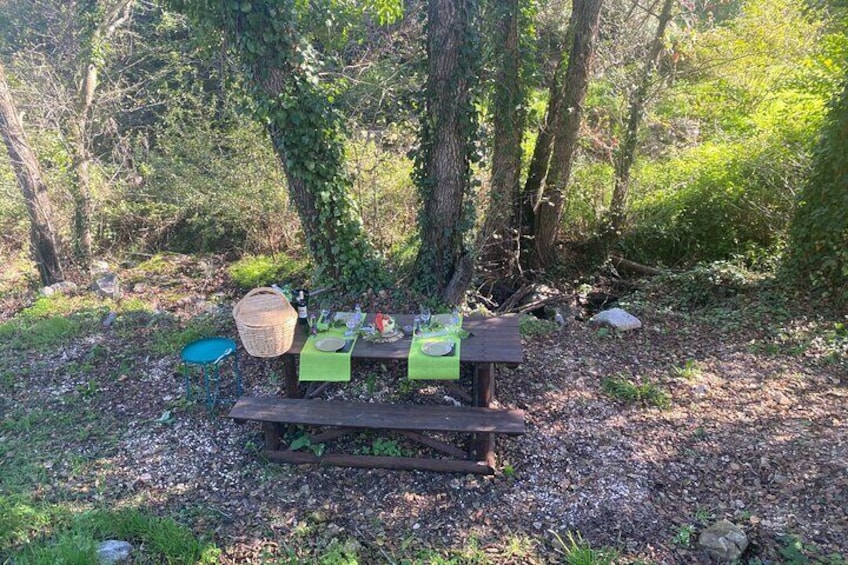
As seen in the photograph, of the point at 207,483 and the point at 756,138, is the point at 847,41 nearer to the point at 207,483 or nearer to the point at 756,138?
the point at 756,138

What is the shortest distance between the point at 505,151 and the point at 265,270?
11.5ft

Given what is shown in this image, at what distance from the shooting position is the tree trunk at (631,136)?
666cm

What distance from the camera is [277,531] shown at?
3.15 meters

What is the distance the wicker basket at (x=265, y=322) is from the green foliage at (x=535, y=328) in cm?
236

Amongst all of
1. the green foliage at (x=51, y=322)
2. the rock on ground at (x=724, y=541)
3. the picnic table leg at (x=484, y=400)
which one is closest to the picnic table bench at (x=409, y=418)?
the picnic table leg at (x=484, y=400)

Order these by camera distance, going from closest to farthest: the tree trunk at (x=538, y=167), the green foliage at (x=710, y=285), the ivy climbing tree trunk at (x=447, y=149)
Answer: the ivy climbing tree trunk at (x=447, y=149) → the green foliage at (x=710, y=285) → the tree trunk at (x=538, y=167)

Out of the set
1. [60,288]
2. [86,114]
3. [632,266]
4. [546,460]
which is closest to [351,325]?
[546,460]

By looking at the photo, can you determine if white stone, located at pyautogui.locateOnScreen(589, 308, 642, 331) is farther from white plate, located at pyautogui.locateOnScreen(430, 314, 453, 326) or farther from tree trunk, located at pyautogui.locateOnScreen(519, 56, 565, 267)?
white plate, located at pyautogui.locateOnScreen(430, 314, 453, 326)

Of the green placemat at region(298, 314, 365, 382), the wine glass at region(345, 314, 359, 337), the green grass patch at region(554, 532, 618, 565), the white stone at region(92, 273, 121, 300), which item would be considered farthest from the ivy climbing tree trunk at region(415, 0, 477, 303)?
the white stone at region(92, 273, 121, 300)

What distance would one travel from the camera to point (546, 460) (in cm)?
364

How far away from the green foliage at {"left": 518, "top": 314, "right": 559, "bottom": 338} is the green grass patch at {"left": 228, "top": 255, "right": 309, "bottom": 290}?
2.94 meters

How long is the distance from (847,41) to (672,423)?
4.63 metres

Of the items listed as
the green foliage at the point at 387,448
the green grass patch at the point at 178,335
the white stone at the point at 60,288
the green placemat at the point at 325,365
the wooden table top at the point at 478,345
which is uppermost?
the wooden table top at the point at 478,345

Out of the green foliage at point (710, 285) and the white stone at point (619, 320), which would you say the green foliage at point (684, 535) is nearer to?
the white stone at point (619, 320)
